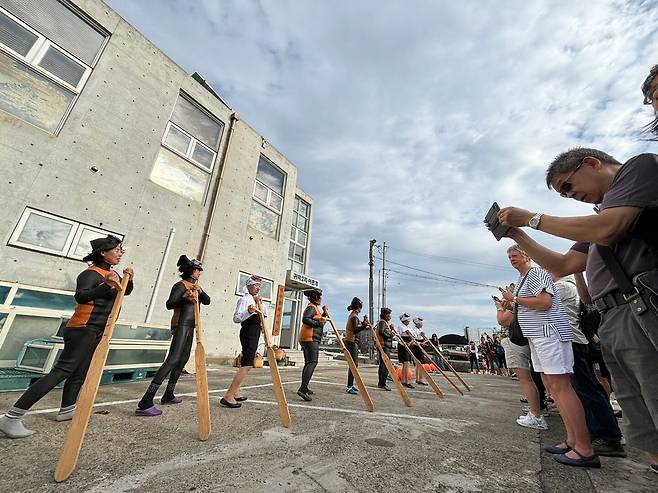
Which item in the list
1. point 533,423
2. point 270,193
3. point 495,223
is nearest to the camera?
point 495,223

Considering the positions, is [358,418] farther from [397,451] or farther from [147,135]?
[147,135]

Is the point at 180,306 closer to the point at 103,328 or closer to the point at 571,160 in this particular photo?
the point at 103,328

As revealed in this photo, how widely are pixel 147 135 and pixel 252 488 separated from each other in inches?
381

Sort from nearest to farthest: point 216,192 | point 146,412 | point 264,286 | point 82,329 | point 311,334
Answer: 1. point 82,329
2. point 146,412
3. point 311,334
4. point 216,192
5. point 264,286

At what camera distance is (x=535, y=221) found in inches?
64.1

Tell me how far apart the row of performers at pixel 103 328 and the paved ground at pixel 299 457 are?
0.21m

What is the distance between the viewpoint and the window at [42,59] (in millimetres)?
6234

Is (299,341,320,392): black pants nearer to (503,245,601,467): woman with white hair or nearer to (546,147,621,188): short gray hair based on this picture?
(503,245,601,467): woman with white hair

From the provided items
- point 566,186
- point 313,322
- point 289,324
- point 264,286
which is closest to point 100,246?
point 313,322

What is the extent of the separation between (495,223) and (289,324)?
48.9 ft

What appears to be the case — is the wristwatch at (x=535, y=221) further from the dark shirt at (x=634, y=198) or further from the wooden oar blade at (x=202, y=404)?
the wooden oar blade at (x=202, y=404)

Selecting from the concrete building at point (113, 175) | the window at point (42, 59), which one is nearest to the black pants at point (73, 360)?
the concrete building at point (113, 175)

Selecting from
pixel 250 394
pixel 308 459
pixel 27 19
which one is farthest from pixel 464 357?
pixel 27 19

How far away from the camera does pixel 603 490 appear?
1.83 metres
